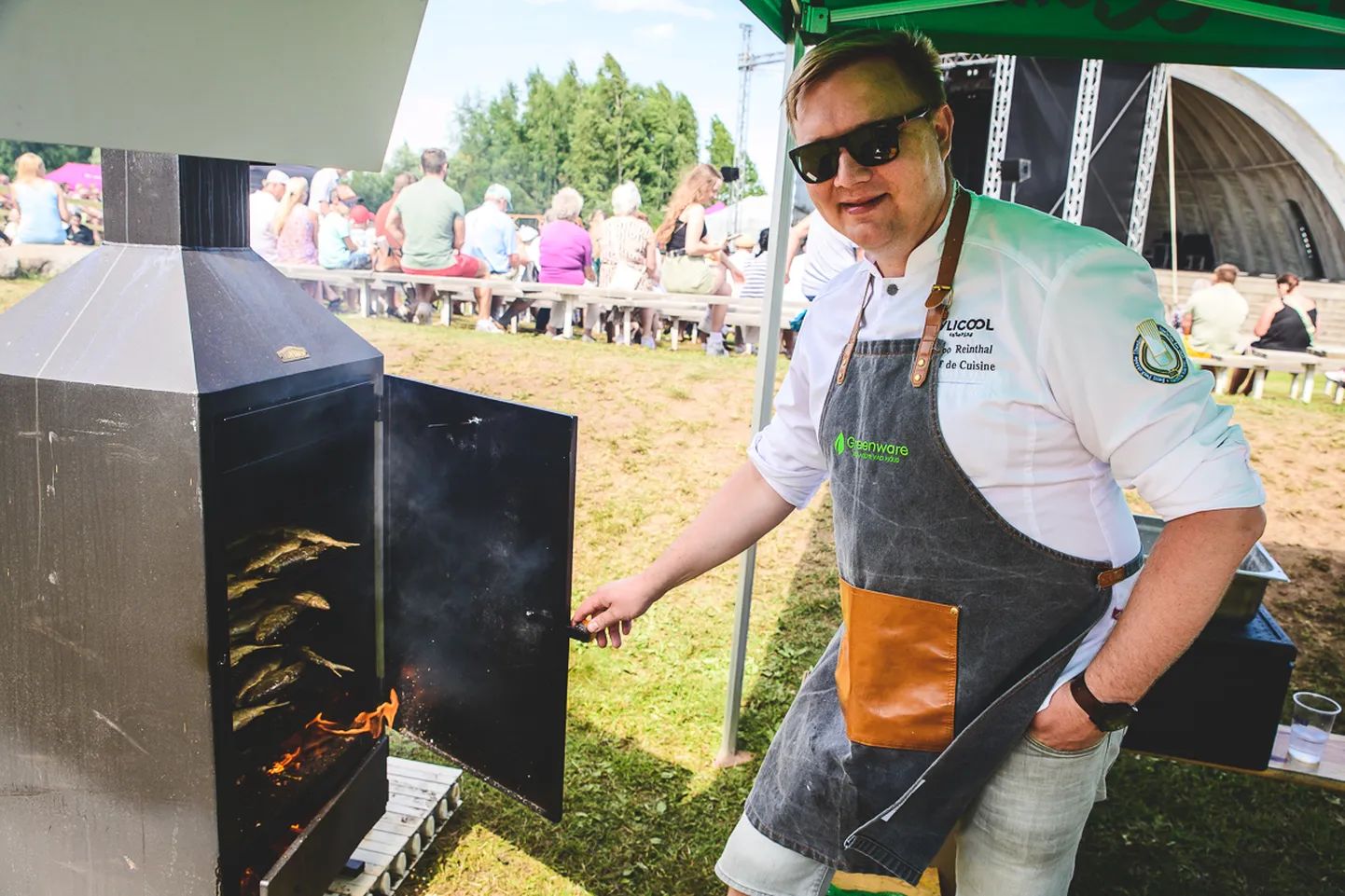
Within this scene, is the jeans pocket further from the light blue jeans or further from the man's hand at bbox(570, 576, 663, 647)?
the man's hand at bbox(570, 576, 663, 647)

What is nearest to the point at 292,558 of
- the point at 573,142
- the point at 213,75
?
the point at 213,75

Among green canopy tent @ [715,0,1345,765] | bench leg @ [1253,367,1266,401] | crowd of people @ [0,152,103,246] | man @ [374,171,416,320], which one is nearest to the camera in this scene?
green canopy tent @ [715,0,1345,765]

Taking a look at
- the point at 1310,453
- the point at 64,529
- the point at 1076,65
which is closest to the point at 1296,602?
the point at 1310,453

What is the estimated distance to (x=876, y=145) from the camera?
4.89 feet

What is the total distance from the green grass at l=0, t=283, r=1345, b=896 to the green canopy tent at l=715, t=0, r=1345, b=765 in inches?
58.4

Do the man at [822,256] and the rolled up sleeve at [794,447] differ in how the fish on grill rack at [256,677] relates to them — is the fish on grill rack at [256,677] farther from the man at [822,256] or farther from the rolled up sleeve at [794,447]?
the man at [822,256]

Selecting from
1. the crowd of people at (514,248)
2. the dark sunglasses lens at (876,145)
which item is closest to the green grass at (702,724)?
the dark sunglasses lens at (876,145)

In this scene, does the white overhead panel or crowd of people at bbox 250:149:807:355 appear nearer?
the white overhead panel

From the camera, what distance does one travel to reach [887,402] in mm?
1534

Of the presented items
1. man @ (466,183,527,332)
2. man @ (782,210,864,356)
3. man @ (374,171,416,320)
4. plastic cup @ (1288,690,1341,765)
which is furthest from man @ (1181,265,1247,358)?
man @ (374,171,416,320)

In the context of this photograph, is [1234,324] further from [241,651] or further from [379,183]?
[379,183]

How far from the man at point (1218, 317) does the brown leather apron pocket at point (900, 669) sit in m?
9.51

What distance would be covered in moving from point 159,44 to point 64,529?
1.06 metres

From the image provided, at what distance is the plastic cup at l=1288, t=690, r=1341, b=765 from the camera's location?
2.47 metres
